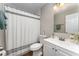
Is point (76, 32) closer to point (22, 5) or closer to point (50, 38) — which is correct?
point (50, 38)

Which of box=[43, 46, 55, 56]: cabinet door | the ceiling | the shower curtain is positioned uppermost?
the ceiling

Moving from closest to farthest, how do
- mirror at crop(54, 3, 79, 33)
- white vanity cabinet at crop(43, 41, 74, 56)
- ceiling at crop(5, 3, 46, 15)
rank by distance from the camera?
white vanity cabinet at crop(43, 41, 74, 56), ceiling at crop(5, 3, 46, 15), mirror at crop(54, 3, 79, 33)

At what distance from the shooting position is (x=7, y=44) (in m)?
1.18

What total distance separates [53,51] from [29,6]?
2.90 feet

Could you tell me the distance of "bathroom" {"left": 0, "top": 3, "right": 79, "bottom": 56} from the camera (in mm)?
1163

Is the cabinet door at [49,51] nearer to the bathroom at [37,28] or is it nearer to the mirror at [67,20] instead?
the bathroom at [37,28]

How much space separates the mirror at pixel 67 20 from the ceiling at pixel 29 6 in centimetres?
37

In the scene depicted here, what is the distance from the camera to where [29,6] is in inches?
47.4

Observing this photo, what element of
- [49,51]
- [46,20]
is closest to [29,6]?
[46,20]

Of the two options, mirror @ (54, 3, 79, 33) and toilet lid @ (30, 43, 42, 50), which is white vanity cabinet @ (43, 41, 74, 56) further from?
mirror @ (54, 3, 79, 33)

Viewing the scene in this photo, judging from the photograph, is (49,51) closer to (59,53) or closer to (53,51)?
(53,51)

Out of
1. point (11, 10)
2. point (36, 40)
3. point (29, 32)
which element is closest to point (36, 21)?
point (29, 32)

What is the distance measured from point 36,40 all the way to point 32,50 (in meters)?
0.19

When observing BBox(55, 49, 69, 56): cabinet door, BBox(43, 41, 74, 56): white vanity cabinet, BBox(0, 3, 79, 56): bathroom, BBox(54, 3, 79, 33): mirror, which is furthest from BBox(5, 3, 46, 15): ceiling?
BBox(55, 49, 69, 56): cabinet door
